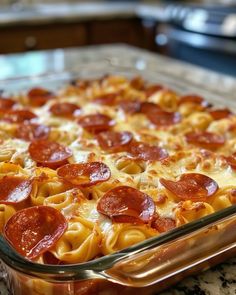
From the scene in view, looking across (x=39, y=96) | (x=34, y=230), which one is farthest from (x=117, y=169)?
(x=39, y=96)

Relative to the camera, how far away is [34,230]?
74 cm

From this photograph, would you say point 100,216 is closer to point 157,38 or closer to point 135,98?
point 135,98

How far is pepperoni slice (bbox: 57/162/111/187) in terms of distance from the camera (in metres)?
0.89

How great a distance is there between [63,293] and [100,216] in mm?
192

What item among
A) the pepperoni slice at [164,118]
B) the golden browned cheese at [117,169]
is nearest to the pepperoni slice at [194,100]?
the golden browned cheese at [117,169]

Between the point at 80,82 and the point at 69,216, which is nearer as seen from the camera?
the point at 69,216

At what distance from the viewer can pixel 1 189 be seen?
2.85 ft

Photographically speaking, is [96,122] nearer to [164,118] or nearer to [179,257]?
[164,118]

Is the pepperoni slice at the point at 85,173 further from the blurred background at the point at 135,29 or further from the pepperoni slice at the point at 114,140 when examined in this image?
the blurred background at the point at 135,29

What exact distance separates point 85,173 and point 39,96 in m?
0.69

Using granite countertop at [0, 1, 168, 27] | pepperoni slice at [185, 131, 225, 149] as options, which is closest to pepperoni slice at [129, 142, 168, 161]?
pepperoni slice at [185, 131, 225, 149]

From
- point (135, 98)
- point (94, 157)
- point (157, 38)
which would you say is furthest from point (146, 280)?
point (157, 38)

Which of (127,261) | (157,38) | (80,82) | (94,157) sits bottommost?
(157,38)

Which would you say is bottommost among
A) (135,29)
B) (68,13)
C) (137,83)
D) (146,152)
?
(135,29)
